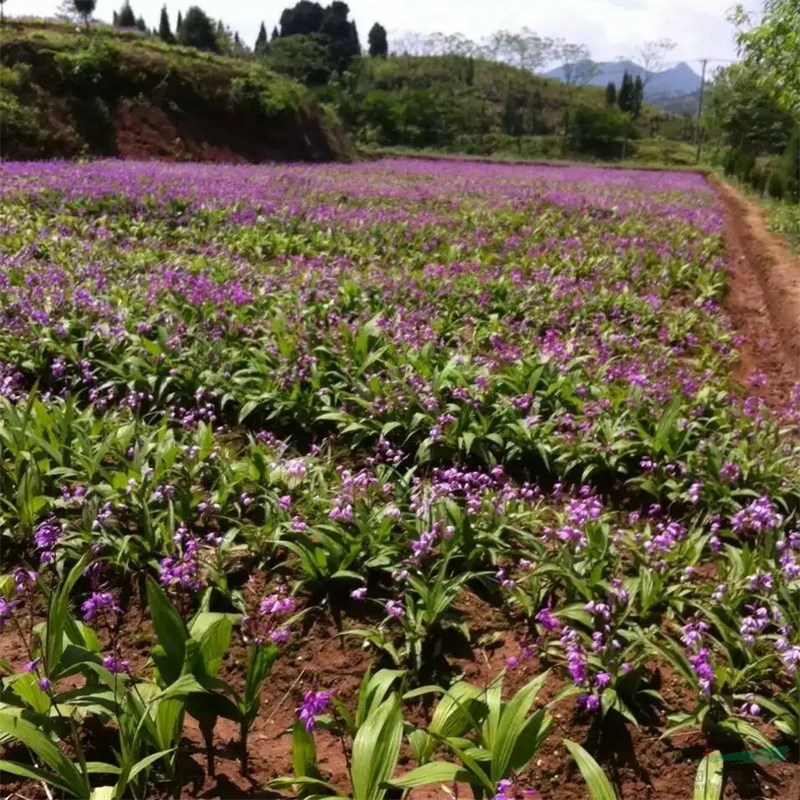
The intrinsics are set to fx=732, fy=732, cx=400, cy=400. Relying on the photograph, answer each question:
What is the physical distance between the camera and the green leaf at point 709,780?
2506 mm

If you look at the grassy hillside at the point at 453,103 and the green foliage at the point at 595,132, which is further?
the green foliage at the point at 595,132

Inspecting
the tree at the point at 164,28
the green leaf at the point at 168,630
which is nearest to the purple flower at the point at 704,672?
→ the green leaf at the point at 168,630

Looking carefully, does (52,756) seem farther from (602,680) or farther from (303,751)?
(602,680)

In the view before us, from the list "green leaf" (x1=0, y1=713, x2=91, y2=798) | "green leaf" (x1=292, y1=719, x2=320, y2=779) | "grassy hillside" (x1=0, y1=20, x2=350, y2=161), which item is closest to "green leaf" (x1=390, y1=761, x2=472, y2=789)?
"green leaf" (x1=292, y1=719, x2=320, y2=779)

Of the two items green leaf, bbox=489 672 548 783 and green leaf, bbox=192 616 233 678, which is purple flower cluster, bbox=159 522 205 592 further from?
green leaf, bbox=489 672 548 783

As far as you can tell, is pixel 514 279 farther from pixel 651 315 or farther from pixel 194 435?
pixel 194 435

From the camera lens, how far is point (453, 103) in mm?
74438

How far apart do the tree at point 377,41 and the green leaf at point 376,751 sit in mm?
125937

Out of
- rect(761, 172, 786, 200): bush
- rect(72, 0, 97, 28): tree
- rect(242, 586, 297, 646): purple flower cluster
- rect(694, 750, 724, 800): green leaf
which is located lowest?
rect(242, 586, 297, 646): purple flower cluster

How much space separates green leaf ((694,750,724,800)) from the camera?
2506 millimetres

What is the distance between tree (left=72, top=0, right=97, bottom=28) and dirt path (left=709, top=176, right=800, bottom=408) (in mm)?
34206

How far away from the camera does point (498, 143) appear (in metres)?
71.6

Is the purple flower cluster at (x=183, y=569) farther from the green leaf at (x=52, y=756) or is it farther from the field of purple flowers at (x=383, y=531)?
the green leaf at (x=52, y=756)

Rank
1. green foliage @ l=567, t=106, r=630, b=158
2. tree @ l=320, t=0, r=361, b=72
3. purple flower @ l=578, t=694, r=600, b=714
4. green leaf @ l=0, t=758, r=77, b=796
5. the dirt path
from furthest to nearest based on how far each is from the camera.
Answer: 1. tree @ l=320, t=0, r=361, b=72
2. green foliage @ l=567, t=106, r=630, b=158
3. the dirt path
4. purple flower @ l=578, t=694, r=600, b=714
5. green leaf @ l=0, t=758, r=77, b=796
